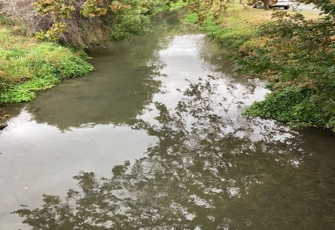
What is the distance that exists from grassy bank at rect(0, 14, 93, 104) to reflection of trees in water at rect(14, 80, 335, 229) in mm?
6511

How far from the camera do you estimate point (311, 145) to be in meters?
8.67

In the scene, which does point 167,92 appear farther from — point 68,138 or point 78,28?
point 78,28

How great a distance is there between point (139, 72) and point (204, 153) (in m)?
7.91

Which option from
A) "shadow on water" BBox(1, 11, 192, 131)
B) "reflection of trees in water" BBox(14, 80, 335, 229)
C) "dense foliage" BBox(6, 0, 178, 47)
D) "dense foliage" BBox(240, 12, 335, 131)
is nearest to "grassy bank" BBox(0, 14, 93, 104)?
"shadow on water" BBox(1, 11, 192, 131)

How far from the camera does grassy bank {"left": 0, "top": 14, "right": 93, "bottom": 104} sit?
1219 centimetres

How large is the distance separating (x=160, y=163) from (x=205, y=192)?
1.60 metres

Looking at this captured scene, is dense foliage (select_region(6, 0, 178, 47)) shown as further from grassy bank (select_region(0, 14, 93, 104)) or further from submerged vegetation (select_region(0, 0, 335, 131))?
grassy bank (select_region(0, 14, 93, 104))

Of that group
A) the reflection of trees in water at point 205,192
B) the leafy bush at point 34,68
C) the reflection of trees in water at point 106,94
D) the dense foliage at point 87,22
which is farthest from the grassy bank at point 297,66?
the leafy bush at point 34,68

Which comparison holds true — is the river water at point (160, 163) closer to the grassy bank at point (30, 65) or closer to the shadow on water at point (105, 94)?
the shadow on water at point (105, 94)

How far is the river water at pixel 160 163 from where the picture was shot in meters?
6.45

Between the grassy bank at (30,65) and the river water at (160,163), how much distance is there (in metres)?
0.63

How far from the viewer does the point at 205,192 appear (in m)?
7.07

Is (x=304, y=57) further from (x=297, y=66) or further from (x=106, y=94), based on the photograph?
(x=106, y=94)

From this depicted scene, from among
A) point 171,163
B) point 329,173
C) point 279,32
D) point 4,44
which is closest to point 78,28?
point 4,44
